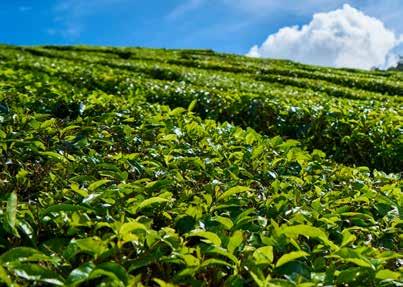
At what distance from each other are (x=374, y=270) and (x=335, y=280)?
0.24 metres

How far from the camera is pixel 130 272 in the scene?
282 cm

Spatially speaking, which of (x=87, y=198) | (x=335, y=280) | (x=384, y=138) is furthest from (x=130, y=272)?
(x=384, y=138)

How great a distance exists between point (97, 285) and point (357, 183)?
2.95 meters

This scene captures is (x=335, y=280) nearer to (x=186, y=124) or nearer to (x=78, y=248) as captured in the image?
(x=78, y=248)

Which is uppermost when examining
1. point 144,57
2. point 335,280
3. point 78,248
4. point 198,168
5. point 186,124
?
point 144,57

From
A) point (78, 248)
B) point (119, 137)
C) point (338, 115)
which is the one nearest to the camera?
point (78, 248)

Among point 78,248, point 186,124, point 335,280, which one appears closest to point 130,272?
point 78,248

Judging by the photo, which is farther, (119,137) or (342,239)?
(119,137)

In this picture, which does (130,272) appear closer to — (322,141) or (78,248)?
(78,248)

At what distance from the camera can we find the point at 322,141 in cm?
924

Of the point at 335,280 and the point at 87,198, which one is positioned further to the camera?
the point at 87,198

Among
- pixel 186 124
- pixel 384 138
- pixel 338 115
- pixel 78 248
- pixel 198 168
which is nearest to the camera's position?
pixel 78 248

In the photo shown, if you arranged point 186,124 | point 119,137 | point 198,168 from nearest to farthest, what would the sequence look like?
1. point 198,168
2. point 119,137
3. point 186,124

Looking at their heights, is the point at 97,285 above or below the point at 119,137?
below
